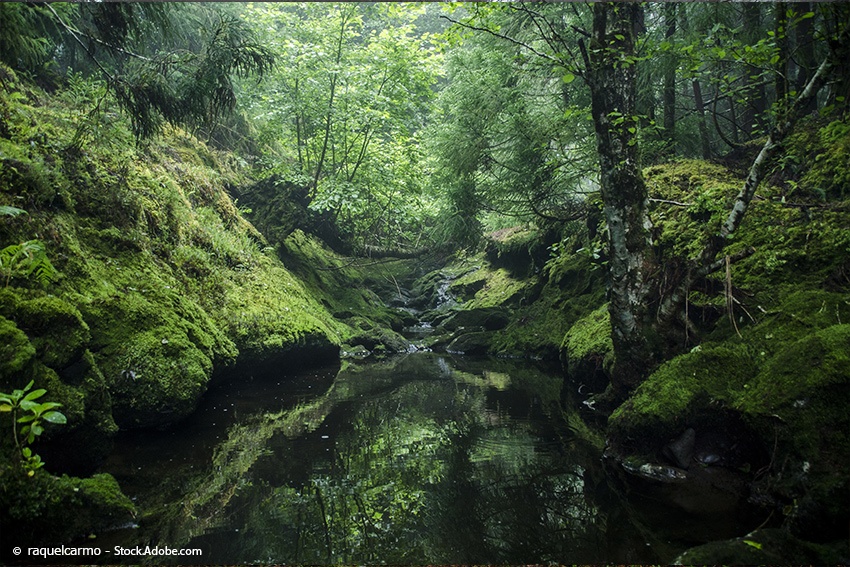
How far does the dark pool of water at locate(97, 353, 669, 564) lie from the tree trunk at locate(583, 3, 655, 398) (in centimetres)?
158

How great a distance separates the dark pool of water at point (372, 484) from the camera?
3174 mm

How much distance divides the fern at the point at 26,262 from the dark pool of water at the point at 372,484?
1.72 metres

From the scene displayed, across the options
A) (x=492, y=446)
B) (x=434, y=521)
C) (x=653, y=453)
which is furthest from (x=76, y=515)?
(x=653, y=453)

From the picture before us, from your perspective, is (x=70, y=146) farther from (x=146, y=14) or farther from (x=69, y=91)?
(x=69, y=91)

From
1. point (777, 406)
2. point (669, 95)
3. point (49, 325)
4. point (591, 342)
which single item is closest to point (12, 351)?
point (49, 325)

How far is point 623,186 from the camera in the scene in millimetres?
Answer: 5312

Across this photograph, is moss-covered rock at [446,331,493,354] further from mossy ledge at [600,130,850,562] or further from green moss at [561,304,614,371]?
mossy ledge at [600,130,850,562]

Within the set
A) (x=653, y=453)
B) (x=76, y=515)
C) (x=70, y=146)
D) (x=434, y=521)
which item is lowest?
(x=653, y=453)

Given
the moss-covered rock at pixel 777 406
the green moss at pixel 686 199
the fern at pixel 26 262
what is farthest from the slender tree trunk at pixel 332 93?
the moss-covered rock at pixel 777 406

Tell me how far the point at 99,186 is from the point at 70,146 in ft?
1.82

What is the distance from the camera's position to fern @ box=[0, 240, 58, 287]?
10.6ft

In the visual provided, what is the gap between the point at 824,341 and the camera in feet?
12.7

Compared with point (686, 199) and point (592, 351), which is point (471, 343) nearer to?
point (592, 351)

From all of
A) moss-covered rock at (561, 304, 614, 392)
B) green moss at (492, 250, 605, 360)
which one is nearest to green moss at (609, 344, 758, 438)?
moss-covered rock at (561, 304, 614, 392)
